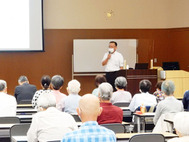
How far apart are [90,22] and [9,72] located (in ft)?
9.74

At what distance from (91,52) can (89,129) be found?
10050 millimetres

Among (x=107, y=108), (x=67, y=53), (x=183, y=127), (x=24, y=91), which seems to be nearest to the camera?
(x=183, y=127)

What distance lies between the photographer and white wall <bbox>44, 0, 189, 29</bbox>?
1299 centimetres

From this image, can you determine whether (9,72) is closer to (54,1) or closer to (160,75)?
(54,1)

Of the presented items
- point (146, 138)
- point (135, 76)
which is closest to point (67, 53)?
point (135, 76)

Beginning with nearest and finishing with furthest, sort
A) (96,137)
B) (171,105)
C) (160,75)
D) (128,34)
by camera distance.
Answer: (96,137)
(171,105)
(160,75)
(128,34)

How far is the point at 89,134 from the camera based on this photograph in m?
2.88

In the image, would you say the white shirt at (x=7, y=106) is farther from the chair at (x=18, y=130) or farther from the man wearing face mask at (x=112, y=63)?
the man wearing face mask at (x=112, y=63)

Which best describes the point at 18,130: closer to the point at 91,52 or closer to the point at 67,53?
the point at 91,52

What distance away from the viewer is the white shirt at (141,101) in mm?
6609

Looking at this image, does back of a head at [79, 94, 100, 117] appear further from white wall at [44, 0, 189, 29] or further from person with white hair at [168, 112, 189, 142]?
white wall at [44, 0, 189, 29]

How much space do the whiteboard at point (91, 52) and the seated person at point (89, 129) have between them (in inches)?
389

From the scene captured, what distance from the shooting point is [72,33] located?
43.1 ft

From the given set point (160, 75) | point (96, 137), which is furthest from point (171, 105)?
point (160, 75)
